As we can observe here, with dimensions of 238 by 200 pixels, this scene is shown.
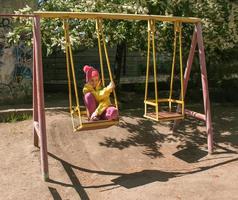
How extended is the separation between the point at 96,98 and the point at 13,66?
15.2 feet

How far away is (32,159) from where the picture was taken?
7.72 m

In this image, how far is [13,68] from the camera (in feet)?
37.0

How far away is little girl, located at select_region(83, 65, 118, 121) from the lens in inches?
277

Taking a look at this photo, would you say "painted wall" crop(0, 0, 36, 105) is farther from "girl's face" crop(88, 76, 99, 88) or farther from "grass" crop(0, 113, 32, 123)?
"girl's face" crop(88, 76, 99, 88)

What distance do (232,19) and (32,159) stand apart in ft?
18.1

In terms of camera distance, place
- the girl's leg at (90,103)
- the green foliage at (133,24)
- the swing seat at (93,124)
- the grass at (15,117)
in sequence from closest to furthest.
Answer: the swing seat at (93,124)
the girl's leg at (90,103)
the green foliage at (133,24)
the grass at (15,117)

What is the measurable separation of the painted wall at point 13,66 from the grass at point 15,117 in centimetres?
166

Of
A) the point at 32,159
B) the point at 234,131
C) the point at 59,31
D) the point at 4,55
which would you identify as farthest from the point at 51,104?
the point at 234,131

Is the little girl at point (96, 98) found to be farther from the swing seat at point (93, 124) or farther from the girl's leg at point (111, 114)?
the swing seat at point (93, 124)

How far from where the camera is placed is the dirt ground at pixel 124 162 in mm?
6652

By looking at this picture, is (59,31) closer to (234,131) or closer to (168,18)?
(168,18)

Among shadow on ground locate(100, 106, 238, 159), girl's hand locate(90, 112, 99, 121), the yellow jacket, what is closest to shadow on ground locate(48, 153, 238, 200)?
shadow on ground locate(100, 106, 238, 159)

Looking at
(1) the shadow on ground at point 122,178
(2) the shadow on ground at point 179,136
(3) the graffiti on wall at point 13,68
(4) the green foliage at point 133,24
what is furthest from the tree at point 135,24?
(1) the shadow on ground at point 122,178

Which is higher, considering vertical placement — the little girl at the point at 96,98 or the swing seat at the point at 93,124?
the little girl at the point at 96,98
